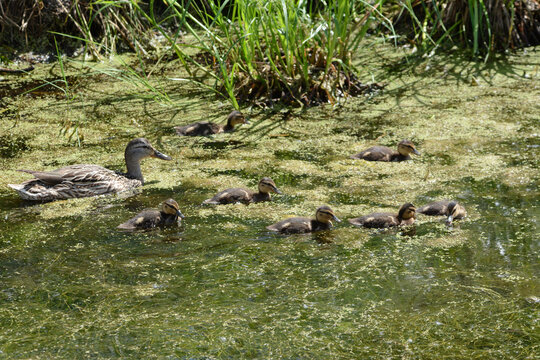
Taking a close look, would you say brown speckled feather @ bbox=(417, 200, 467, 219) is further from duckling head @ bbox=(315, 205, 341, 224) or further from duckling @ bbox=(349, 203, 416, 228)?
duckling head @ bbox=(315, 205, 341, 224)

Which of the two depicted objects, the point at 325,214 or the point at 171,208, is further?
the point at 171,208

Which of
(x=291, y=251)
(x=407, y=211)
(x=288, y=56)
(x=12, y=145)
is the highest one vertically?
(x=288, y=56)

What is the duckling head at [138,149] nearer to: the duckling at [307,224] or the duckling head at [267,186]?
the duckling head at [267,186]

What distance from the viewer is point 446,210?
15.1 feet

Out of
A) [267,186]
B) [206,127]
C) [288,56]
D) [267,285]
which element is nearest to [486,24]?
[288,56]

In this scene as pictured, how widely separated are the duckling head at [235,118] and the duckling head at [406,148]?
1.45m

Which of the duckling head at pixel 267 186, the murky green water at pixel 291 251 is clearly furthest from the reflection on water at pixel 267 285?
the duckling head at pixel 267 186

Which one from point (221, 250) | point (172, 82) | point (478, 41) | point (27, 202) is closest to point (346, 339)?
point (221, 250)

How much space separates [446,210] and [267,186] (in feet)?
3.80

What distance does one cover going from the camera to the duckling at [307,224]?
4.48m

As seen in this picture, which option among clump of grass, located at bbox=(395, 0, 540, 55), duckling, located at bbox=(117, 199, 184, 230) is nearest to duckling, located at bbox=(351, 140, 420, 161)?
duckling, located at bbox=(117, 199, 184, 230)

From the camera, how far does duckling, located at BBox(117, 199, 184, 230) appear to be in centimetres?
461

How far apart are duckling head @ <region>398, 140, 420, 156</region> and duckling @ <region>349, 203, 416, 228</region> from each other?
1263 millimetres

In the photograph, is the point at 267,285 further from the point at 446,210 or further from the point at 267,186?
the point at 446,210
